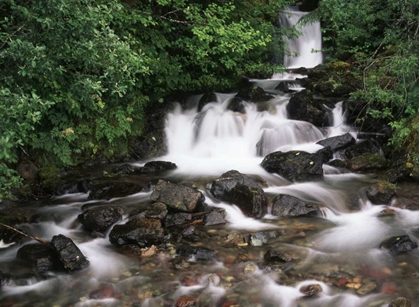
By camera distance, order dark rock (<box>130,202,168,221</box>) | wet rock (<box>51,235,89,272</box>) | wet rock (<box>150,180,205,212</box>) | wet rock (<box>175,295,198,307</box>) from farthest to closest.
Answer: wet rock (<box>150,180,205,212</box>) → dark rock (<box>130,202,168,221</box>) → wet rock (<box>51,235,89,272</box>) → wet rock (<box>175,295,198,307</box>)

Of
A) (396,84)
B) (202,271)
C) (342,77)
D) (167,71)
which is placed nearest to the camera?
(202,271)

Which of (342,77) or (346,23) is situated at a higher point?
(346,23)

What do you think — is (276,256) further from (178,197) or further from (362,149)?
(362,149)

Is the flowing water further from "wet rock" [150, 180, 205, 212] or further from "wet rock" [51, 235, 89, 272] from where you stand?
"wet rock" [150, 180, 205, 212]

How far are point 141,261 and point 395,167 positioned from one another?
6.05 meters

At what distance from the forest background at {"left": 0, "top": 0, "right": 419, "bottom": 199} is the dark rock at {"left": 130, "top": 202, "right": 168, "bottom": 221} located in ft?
6.46

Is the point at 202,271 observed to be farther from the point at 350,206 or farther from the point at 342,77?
the point at 342,77

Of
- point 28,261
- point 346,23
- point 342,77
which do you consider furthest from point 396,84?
point 28,261

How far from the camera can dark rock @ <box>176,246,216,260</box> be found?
5773 millimetres

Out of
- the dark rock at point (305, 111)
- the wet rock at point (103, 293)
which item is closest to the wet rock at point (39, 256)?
the wet rock at point (103, 293)

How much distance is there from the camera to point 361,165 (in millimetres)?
9133

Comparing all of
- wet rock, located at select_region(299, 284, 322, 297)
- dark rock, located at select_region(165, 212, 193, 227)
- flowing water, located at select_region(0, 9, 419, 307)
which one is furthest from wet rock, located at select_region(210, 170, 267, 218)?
wet rock, located at select_region(299, 284, 322, 297)

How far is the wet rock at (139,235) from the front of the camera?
20.1 feet

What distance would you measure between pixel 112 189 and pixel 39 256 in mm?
2529
